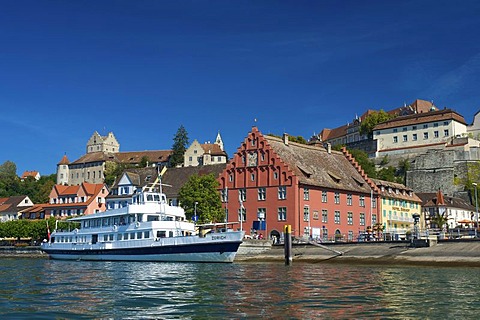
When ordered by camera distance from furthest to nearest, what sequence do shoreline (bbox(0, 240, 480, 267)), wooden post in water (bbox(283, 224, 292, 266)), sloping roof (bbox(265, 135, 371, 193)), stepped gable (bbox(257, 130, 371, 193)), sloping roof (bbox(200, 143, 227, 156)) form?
sloping roof (bbox(200, 143, 227, 156)), sloping roof (bbox(265, 135, 371, 193)), stepped gable (bbox(257, 130, 371, 193)), wooden post in water (bbox(283, 224, 292, 266)), shoreline (bbox(0, 240, 480, 267))

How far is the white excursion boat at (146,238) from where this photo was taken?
180 ft

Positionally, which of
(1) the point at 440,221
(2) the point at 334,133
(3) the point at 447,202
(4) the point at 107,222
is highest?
(2) the point at 334,133

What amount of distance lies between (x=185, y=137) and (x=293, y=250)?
10723 centimetres

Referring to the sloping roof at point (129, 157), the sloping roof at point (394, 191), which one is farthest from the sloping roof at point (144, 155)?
the sloping roof at point (394, 191)

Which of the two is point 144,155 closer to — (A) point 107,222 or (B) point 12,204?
(B) point 12,204

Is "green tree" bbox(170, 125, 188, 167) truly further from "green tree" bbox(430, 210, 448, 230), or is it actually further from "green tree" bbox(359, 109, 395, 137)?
"green tree" bbox(430, 210, 448, 230)

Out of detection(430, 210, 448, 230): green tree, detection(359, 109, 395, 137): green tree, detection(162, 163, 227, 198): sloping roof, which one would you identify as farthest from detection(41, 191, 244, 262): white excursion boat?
detection(359, 109, 395, 137): green tree

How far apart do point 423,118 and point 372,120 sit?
63.3 feet

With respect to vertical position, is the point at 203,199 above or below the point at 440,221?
above

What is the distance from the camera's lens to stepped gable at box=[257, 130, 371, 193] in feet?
245

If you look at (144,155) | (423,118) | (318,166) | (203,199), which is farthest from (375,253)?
(144,155)

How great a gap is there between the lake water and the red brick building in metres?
34.3

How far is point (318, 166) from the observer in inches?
3132

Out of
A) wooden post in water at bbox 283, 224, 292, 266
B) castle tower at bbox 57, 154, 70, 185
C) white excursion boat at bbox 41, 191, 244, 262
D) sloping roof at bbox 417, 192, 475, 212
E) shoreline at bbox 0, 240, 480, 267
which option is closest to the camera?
shoreline at bbox 0, 240, 480, 267
